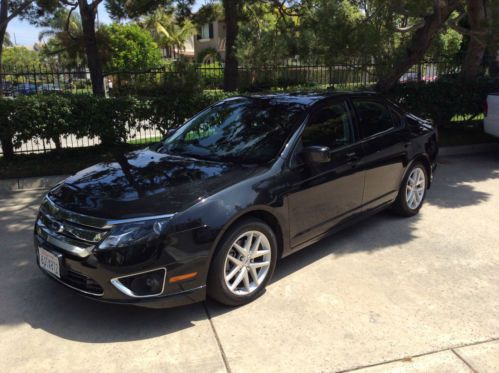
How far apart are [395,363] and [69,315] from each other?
2324 mm

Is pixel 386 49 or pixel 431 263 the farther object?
pixel 386 49

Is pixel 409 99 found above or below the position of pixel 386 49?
below

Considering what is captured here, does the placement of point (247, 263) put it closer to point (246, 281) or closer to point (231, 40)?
point (246, 281)

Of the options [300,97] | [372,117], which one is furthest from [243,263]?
[372,117]

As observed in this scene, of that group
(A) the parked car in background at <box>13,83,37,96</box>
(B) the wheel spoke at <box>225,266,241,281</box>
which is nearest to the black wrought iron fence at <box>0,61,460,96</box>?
(A) the parked car in background at <box>13,83,37,96</box>

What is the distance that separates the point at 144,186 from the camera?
359 cm

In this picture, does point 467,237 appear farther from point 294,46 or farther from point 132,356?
point 294,46

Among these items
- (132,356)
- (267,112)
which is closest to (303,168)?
(267,112)

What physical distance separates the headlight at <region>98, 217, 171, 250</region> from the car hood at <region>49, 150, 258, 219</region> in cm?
8

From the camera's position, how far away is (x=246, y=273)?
359 centimetres

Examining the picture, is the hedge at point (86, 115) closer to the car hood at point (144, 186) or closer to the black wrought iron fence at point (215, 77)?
the black wrought iron fence at point (215, 77)

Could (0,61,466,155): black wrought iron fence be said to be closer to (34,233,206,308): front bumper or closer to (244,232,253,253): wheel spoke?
(34,233,206,308): front bumper

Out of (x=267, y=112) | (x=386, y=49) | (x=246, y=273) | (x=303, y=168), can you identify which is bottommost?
(x=246, y=273)

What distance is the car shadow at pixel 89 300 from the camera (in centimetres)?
336
